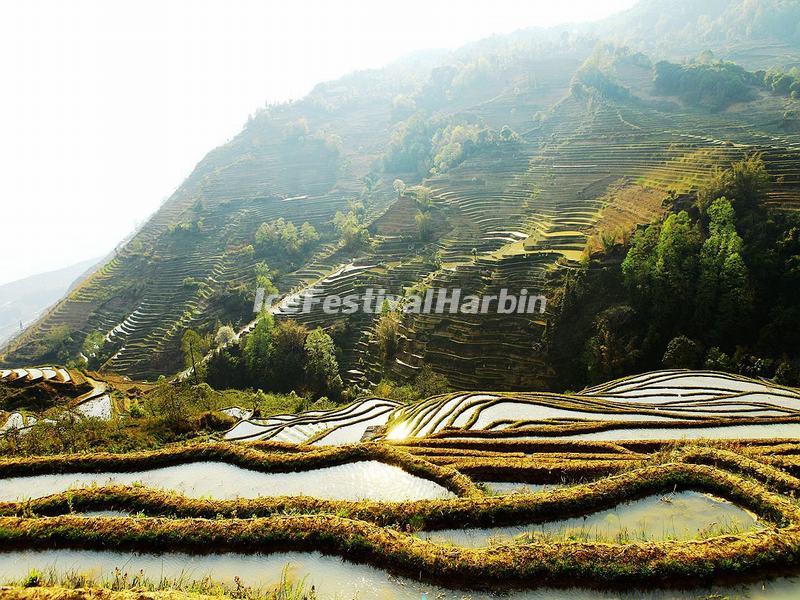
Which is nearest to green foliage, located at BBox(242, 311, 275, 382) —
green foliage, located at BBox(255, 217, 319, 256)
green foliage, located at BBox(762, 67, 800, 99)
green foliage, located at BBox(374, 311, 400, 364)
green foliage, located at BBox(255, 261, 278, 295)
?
green foliage, located at BBox(374, 311, 400, 364)

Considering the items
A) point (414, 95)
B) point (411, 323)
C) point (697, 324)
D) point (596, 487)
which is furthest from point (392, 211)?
point (414, 95)

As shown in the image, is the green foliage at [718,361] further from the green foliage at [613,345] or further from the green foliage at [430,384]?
the green foliage at [430,384]

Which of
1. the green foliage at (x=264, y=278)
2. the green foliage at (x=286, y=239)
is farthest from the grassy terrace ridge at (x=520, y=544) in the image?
the green foliage at (x=286, y=239)

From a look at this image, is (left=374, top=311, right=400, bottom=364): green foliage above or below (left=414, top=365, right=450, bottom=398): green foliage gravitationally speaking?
above

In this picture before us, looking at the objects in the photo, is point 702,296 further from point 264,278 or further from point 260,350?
point 264,278

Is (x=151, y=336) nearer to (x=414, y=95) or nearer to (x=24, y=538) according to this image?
(x=24, y=538)

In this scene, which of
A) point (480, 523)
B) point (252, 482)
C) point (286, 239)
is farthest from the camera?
point (286, 239)

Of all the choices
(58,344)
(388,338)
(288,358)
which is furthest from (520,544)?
(58,344)

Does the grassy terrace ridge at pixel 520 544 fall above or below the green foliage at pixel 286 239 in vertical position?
below

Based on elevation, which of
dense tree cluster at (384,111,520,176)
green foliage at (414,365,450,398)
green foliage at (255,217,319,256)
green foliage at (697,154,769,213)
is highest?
dense tree cluster at (384,111,520,176)

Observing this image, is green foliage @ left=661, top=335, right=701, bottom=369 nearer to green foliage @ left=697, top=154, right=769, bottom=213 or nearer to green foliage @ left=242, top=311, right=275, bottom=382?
green foliage @ left=697, top=154, right=769, bottom=213

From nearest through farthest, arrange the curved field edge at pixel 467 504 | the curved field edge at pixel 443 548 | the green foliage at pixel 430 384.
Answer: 1. the curved field edge at pixel 443 548
2. the curved field edge at pixel 467 504
3. the green foliage at pixel 430 384
